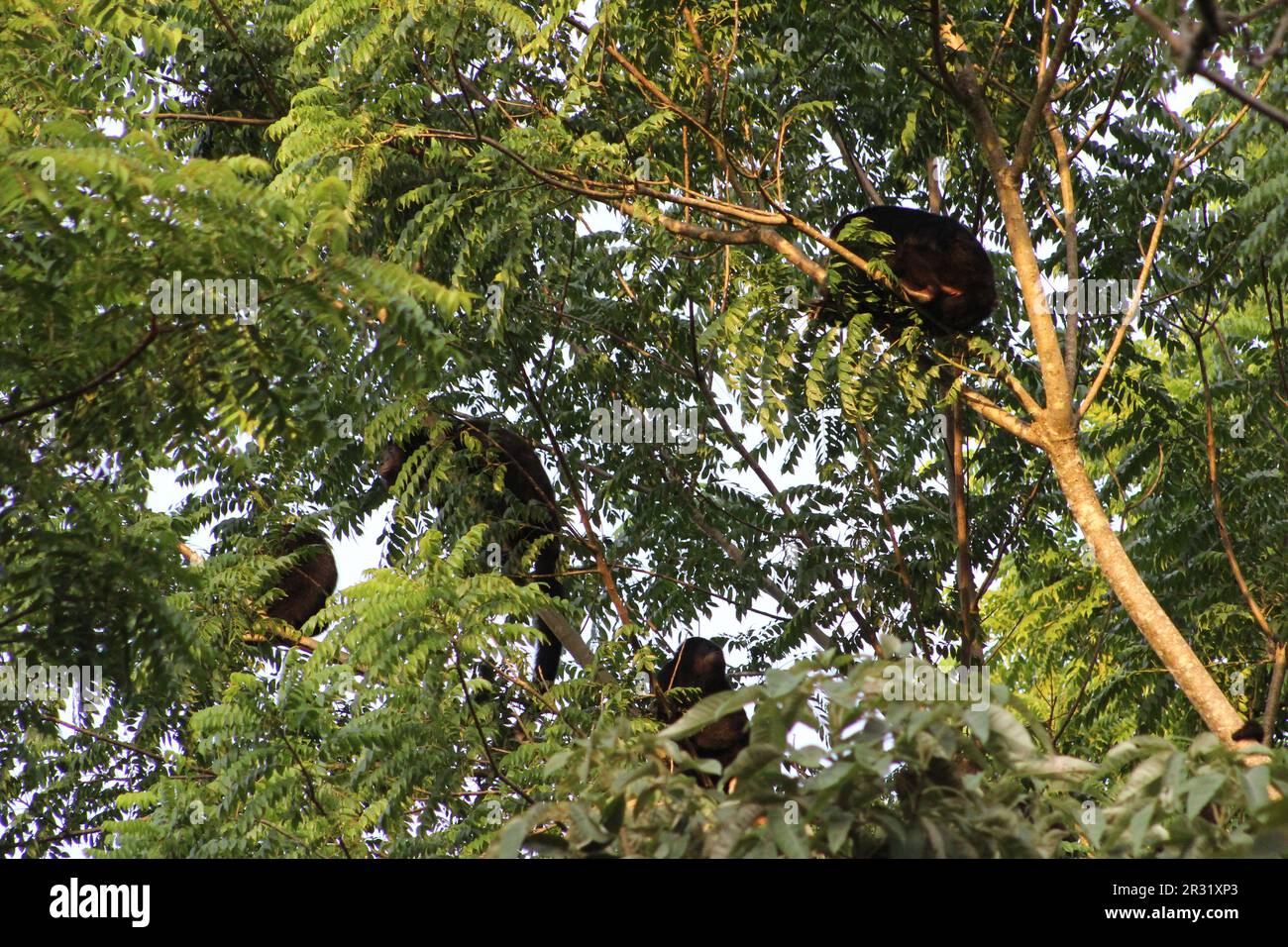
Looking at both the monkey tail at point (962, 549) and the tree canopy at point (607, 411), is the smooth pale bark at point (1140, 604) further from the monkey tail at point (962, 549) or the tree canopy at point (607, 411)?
the monkey tail at point (962, 549)

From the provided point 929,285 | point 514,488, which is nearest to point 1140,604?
point 929,285

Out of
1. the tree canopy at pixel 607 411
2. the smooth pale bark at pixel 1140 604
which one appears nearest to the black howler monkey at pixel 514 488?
the tree canopy at pixel 607 411

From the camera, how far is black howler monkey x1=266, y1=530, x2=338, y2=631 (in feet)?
23.6

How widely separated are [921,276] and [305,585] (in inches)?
159

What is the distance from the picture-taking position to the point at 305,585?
757cm

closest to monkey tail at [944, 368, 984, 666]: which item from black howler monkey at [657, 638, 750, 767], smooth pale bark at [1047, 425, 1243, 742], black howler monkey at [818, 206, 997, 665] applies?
black howler monkey at [818, 206, 997, 665]

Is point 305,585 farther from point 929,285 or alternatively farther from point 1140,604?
point 1140,604

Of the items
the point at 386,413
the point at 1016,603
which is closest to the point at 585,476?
the point at 386,413

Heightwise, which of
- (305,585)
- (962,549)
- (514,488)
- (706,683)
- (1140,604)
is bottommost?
(1140,604)

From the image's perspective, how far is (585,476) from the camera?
7598 mm

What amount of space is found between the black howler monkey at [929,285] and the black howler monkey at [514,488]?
163 centimetres

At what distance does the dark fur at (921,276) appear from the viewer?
5.40 metres

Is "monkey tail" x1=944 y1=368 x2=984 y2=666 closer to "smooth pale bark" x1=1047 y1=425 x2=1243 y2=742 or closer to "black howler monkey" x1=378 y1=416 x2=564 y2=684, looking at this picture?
"smooth pale bark" x1=1047 y1=425 x2=1243 y2=742

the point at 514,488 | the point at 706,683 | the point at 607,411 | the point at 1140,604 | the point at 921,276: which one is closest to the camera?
the point at 1140,604
